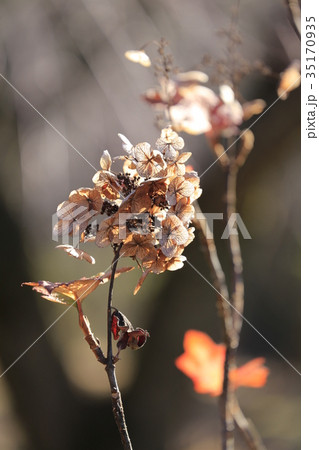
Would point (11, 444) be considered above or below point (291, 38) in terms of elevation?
below

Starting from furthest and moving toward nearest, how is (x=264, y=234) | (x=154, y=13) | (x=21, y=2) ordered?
(x=264, y=234) < (x=154, y=13) < (x=21, y=2)

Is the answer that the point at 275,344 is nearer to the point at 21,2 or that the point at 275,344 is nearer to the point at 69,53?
the point at 69,53

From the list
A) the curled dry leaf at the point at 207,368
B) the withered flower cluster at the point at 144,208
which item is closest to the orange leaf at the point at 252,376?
the curled dry leaf at the point at 207,368

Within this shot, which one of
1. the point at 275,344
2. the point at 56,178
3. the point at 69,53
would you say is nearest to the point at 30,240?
the point at 56,178

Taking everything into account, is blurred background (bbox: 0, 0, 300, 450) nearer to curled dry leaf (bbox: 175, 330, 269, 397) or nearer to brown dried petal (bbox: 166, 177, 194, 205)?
curled dry leaf (bbox: 175, 330, 269, 397)

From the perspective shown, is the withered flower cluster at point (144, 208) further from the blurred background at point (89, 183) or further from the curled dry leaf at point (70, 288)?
the blurred background at point (89, 183)

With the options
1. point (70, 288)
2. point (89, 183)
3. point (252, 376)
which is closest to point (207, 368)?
point (252, 376)
